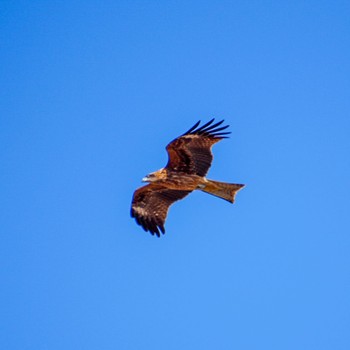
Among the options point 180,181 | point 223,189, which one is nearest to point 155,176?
point 180,181

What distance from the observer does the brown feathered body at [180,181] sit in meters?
10.6

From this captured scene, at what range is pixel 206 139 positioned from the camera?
1101cm

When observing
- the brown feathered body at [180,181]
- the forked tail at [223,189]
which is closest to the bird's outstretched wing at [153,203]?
the brown feathered body at [180,181]

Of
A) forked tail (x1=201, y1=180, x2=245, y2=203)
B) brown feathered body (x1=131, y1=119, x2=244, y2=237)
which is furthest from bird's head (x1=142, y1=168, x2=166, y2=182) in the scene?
forked tail (x1=201, y1=180, x2=245, y2=203)

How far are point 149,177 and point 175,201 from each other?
2.99 ft

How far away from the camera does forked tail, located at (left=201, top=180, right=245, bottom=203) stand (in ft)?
34.1

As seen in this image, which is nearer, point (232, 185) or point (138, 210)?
point (232, 185)

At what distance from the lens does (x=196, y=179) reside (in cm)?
1053

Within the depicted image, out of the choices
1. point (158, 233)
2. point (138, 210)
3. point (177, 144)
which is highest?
point (177, 144)

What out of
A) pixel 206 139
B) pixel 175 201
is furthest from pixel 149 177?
pixel 206 139

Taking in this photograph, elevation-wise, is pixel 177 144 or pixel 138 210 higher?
pixel 177 144

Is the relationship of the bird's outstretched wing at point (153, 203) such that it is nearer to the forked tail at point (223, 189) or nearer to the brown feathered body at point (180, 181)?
the brown feathered body at point (180, 181)

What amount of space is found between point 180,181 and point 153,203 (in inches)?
36.4

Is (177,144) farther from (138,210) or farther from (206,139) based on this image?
(138,210)
